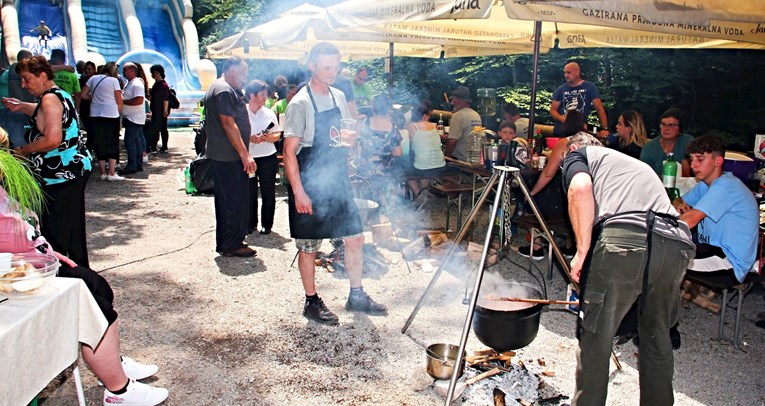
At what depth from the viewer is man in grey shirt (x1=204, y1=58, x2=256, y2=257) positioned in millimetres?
5504

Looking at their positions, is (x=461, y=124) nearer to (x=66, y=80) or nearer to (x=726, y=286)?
(x=726, y=286)

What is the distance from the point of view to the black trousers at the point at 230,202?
575cm

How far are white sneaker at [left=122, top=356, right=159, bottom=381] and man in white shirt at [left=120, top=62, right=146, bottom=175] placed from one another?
24.2ft

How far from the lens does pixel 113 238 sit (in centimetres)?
650

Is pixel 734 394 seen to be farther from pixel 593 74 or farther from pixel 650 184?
pixel 593 74

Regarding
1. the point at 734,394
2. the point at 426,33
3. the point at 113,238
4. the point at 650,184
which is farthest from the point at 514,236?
the point at 113,238

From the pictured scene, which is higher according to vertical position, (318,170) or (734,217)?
(318,170)

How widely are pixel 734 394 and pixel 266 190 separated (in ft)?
15.8

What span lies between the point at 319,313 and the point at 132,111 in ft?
24.1

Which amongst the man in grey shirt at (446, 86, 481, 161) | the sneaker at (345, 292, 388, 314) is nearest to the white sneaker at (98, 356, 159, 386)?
the sneaker at (345, 292, 388, 314)

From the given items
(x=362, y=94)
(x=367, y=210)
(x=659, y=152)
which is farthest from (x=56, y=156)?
(x=362, y=94)

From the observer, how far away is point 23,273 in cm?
249

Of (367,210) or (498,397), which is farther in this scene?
(367,210)

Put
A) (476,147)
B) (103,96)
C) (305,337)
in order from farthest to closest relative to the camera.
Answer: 1. (103,96)
2. (476,147)
3. (305,337)
